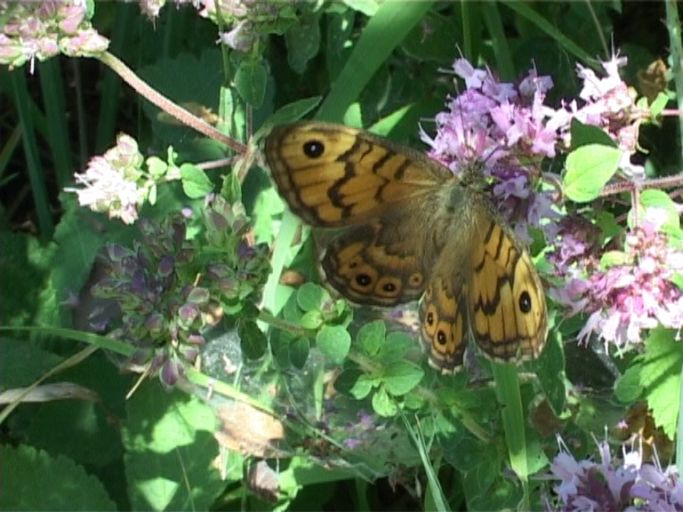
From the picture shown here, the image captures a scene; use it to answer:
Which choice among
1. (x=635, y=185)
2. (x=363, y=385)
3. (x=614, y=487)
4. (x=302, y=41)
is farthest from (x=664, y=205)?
(x=302, y=41)

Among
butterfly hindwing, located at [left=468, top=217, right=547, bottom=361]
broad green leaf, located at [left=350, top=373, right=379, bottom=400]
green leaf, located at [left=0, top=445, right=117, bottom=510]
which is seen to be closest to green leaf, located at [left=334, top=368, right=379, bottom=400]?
broad green leaf, located at [left=350, top=373, right=379, bottom=400]

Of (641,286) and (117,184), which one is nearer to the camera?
(641,286)

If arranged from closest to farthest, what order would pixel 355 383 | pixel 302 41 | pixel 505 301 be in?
pixel 505 301
pixel 355 383
pixel 302 41

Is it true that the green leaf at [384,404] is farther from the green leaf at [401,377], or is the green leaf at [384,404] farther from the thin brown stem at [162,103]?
the thin brown stem at [162,103]

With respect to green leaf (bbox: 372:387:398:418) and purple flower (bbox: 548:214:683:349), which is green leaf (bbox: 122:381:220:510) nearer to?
green leaf (bbox: 372:387:398:418)

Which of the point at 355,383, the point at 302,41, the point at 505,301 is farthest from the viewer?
the point at 302,41

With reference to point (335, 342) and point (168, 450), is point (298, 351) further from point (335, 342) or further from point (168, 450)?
point (168, 450)
